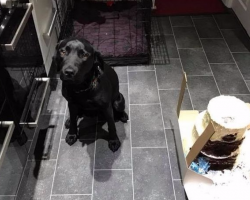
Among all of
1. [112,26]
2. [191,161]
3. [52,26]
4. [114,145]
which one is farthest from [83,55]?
[112,26]

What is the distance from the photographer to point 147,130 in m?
1.94

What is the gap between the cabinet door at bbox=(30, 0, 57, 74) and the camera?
186cm

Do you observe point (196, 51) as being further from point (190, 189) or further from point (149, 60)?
point (190, 189)

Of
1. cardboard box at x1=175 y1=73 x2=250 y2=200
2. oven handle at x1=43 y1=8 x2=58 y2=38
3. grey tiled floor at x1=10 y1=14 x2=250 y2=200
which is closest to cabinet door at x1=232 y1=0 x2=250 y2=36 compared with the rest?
grey tiled floor at x1=10 y1=14 x2=250 y2=200

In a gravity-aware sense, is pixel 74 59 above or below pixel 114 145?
above

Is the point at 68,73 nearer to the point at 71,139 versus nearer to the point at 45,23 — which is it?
the point at 71,139

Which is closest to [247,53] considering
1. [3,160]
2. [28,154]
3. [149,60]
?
[149,60]

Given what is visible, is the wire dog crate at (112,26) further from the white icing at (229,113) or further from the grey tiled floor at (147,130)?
the white icing at (229,113)

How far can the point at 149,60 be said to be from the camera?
248cm

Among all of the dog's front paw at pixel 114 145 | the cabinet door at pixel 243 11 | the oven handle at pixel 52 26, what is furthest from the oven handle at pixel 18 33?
the cabinet door at pixel 243 11

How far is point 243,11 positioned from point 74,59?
2118 mm

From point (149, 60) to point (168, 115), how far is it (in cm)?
64

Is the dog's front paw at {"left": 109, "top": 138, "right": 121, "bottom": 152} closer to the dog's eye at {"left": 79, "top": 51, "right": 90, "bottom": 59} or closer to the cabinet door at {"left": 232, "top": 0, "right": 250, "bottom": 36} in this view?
the dog's eye at {"left": 79, "top": 51, "right": 90, "bottom": 59}

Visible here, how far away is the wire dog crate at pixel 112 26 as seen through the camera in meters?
2.44
